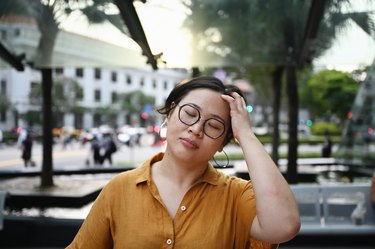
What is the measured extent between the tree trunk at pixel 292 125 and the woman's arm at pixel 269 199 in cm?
755

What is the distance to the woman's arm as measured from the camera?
135cm

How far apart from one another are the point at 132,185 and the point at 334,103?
23.4 metres

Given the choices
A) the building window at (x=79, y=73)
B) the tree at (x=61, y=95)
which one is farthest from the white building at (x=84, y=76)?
the tree at (x=61, y=95)

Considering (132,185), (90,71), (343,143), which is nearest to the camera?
(132,185)

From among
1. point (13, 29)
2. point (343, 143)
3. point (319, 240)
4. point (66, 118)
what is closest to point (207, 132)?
point (319, 240)

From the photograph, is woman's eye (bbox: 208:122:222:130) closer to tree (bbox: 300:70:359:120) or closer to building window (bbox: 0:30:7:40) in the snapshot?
building window (bbox: 0:30:7:40)

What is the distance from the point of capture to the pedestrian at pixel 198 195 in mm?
1382

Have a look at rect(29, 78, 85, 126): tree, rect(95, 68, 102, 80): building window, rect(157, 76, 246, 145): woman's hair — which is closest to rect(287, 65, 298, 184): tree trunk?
rect(157, 76, 246, 145): woman's hair

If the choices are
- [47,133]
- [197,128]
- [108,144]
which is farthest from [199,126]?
[108,144]

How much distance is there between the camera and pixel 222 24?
20.1 ft

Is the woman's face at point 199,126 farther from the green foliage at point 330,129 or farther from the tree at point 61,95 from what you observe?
the tree at point 61,95

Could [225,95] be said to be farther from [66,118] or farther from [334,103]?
[66,118]

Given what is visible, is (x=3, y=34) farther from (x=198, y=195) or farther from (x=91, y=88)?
(x=91, y=88)

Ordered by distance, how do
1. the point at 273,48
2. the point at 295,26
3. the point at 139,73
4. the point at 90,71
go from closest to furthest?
the point at 295,26
the point at 273,48
the point at 90,71
the point at 139,73
